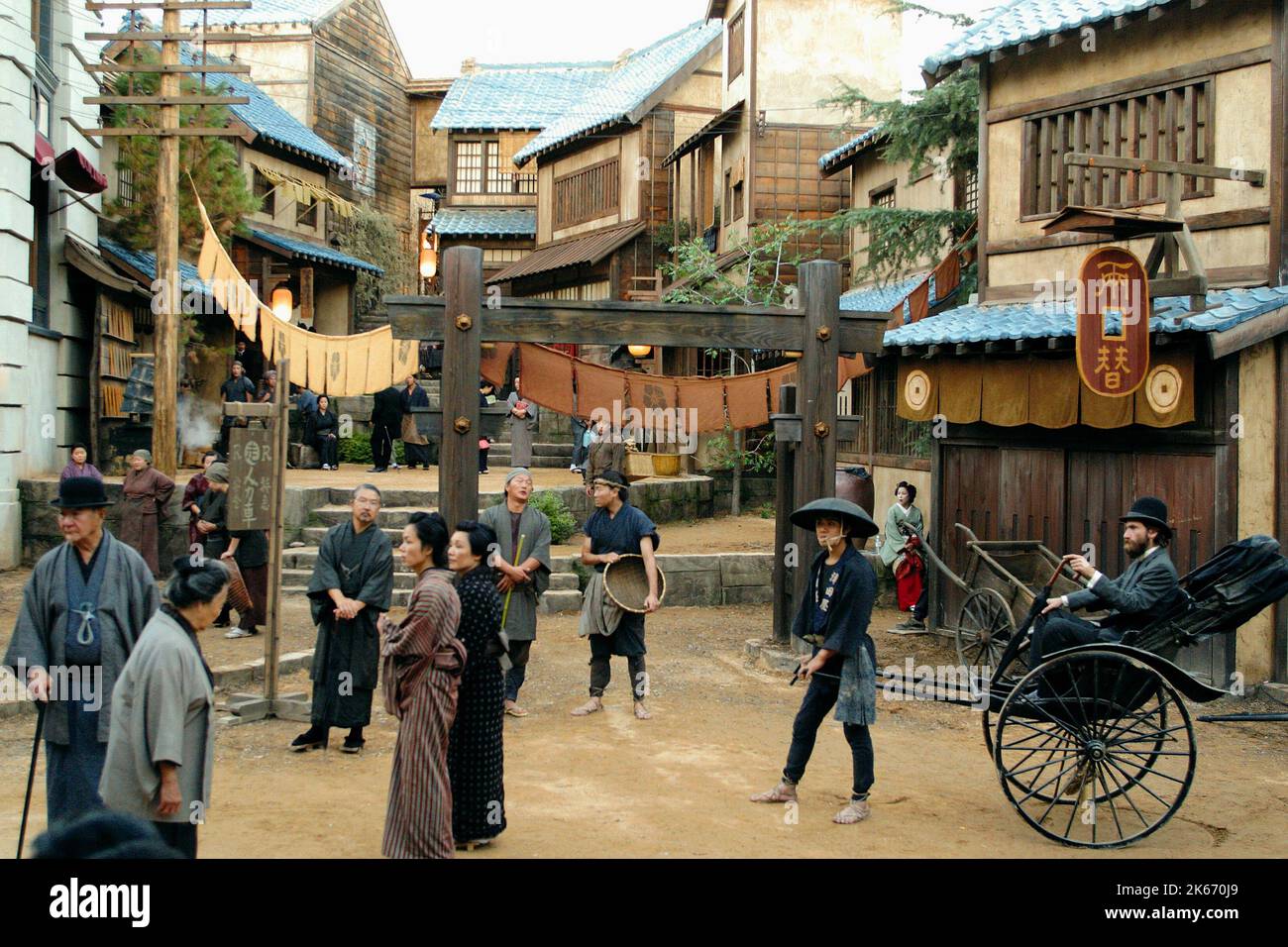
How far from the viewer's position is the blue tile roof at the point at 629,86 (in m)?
30.0

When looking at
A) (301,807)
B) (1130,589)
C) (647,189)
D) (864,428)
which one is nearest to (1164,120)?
(1130,589)

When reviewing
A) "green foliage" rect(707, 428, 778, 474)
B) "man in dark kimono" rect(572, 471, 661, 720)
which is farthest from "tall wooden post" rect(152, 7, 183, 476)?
"man in dark kimono" rect(572, 471, 661, 720)

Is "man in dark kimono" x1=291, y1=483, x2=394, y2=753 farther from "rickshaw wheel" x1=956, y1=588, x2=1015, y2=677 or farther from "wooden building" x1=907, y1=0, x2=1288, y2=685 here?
"wooden building" x1=907, y1=0, x2=1288, y2=685

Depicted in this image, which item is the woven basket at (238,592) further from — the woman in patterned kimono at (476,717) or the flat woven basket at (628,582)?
the woman in patterned kimono at (476,717)

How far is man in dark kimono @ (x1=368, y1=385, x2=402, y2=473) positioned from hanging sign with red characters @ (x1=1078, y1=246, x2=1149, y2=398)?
610 inches

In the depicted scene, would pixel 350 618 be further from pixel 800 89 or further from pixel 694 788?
pixel 800 89

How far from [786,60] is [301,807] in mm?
21425

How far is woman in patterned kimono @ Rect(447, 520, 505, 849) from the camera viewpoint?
21.3 feet

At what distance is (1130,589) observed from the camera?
287 inches

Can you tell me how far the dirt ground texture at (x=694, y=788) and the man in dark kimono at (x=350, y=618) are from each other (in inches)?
13.1

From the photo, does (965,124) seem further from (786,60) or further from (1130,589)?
(1130,589)

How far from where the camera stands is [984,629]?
10.8 m

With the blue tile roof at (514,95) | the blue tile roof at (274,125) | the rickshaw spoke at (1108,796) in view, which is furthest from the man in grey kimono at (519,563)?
the blue tile roof at (514,95)

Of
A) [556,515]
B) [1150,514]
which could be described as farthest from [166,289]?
[1150,514]
